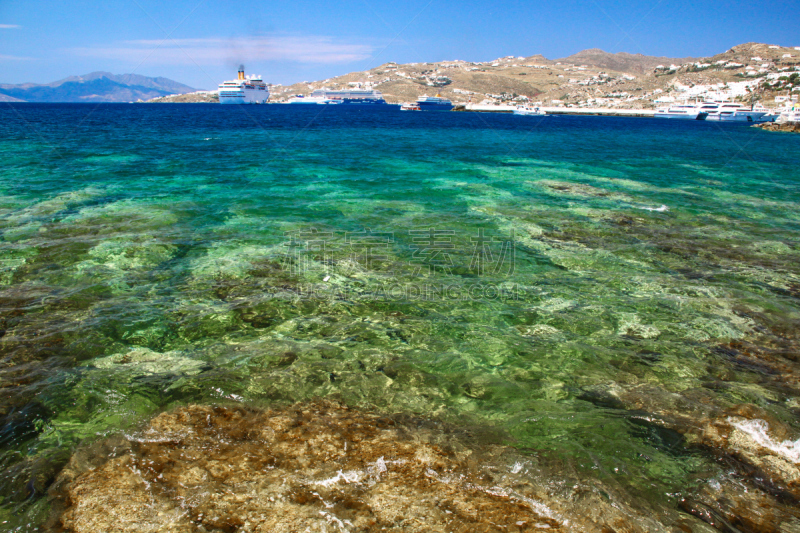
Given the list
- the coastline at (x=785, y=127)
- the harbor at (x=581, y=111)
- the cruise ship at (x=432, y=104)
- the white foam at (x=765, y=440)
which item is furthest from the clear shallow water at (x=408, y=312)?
the cruise ship at (x=432, y=104)

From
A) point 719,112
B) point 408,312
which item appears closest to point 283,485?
point 408,312

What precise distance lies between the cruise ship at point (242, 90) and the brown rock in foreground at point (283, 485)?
208254 millimetres

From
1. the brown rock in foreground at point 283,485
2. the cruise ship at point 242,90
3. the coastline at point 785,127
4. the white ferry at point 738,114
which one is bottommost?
the brown rock in foreground at point 283,485

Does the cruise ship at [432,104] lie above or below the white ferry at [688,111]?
above

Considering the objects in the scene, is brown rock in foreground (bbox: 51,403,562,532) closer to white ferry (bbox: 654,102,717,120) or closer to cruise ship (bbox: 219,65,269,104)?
white ferry (bbox: 654,102,717,120)

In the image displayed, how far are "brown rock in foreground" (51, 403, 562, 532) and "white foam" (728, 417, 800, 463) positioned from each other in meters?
2.93

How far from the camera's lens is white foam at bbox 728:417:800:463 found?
432 cm

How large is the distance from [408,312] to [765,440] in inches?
204

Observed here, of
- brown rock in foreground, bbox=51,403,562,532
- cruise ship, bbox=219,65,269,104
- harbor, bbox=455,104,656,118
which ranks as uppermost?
cruise ship, bbox=219,65,269,104

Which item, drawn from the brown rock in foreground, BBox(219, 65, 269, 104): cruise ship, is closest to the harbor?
BBox(219, 65, 269, 104): cruise ship

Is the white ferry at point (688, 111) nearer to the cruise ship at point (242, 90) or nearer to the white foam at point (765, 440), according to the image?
the white foam at point (765, 440)

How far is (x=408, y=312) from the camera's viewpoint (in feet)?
25.4

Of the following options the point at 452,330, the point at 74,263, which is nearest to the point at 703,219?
the point at 452,330

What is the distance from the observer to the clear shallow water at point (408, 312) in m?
4.82
